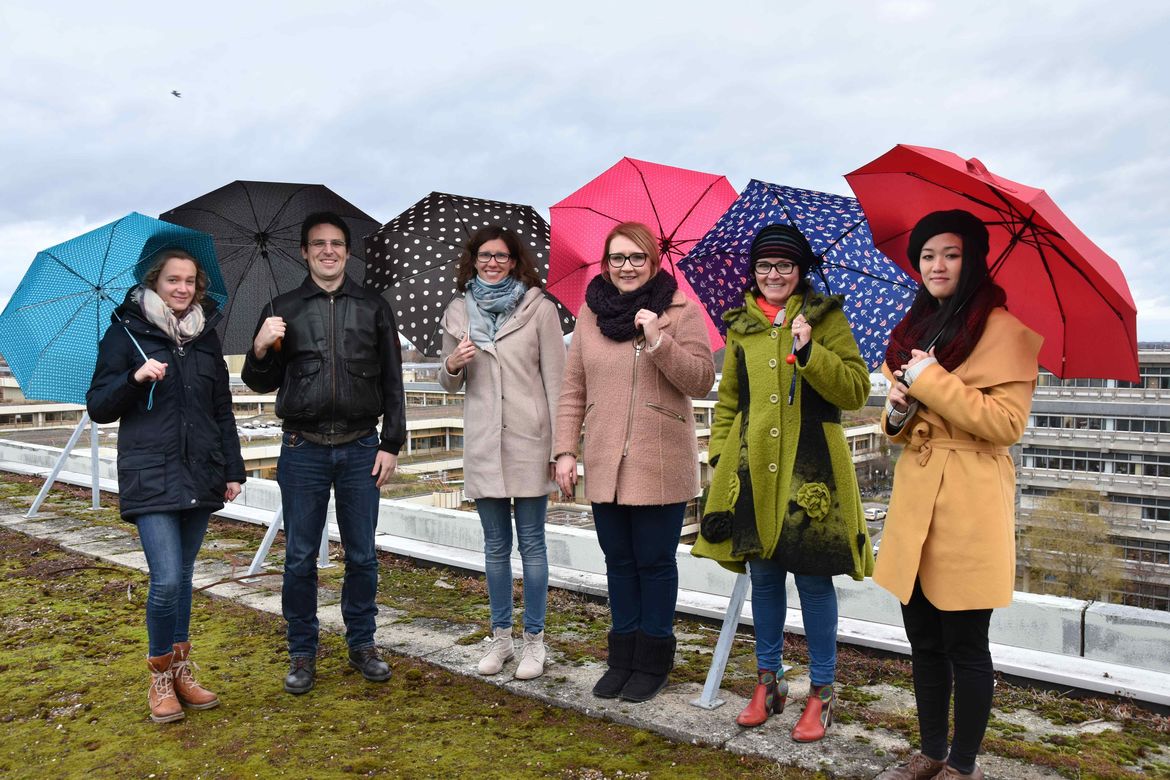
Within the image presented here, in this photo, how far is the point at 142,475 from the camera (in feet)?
9.65

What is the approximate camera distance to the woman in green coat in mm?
2639

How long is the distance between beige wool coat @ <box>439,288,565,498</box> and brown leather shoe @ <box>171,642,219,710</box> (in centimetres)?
117

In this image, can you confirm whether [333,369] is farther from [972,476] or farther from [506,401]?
[972,476]

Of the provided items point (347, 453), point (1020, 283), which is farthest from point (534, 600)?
point (1020, 283)

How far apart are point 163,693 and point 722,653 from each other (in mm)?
1974

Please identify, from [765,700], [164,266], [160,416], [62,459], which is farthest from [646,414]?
[62,459]

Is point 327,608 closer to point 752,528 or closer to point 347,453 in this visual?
point 347,453

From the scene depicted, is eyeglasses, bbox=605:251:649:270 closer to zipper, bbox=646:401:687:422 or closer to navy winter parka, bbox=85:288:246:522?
zipper, bbox=646:401:687:422

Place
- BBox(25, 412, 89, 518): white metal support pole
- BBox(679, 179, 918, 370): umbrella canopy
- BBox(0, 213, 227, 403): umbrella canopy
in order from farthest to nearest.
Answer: BBox(25, 412, 89, 518): white metal support pole
BBox(0, 213, 227, 403): umbrella canopy
BBox(679, 179, 918, 370): umbrella canopy

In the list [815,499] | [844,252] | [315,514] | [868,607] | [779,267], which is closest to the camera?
[815,499]

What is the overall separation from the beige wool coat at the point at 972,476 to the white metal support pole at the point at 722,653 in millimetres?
691

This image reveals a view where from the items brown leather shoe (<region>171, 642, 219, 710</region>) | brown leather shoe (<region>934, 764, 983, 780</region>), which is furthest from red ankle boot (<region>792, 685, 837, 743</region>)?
brown leather shoe (<region>171, 642, 219, 710</region>)

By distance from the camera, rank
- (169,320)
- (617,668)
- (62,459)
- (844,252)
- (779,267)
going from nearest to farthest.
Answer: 1. (779,267)
2. (844,252)
3. (169,320)
4. (617,668)
5. (62,459)

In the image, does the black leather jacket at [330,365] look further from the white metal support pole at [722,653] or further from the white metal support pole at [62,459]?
the white metal support pole at [62,459]
